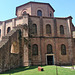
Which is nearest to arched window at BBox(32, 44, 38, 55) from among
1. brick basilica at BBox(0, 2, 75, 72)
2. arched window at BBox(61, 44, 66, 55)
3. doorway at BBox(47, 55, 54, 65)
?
brick basilica at BBox(0, 2, 75, 72)

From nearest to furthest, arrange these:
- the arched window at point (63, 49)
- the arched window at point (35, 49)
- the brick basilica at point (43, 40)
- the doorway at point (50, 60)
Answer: the brick basilica at point (43, 40)
the arched window at point (35, 49)
the doorway at point (50, 60)
the arched window at point (63, 49)

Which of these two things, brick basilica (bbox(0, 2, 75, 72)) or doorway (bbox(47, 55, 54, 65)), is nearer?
brick basilica (bbox(0, 2, 75, 72))

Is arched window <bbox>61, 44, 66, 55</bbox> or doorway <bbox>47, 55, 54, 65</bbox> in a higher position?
arched window <bbox>61, 44, 66, 55</bbox>

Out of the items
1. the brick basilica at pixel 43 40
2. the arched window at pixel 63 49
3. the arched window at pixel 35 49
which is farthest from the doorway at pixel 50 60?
the arched window at pixel 35 49

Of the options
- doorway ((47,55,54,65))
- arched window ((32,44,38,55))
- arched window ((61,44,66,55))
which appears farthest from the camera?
arched window ((61,44,66,55))

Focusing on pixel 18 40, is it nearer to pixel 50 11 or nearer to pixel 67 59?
pixel 67 59

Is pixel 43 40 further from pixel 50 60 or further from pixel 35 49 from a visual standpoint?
pixel 50 60

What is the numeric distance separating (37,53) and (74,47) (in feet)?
24.4

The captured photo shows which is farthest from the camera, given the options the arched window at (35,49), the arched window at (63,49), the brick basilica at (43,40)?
the arched window at (63,49)

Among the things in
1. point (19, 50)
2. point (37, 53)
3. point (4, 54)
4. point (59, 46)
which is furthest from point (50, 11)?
point (4, 54)

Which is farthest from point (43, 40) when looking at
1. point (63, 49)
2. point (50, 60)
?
point (63, 49)

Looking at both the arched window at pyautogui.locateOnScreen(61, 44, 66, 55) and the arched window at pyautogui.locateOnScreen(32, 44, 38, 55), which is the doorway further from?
the arched window at pyautogui.locateOnScreen(32, 44, 38, 55)

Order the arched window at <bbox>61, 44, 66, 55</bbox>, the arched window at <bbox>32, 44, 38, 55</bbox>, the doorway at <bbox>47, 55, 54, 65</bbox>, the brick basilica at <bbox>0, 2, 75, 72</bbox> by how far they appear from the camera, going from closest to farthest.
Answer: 1. the brick basilica at <bbox>0, 2, 75, 72</bbox>
2. the arched window at <bbox>32, 44, 38, 55</bbox>
3. the doorway at <bbox>47, 55, 54, 65</bbox>
4. the arched window at <bbox>61, 44, 66, 55</bbox>

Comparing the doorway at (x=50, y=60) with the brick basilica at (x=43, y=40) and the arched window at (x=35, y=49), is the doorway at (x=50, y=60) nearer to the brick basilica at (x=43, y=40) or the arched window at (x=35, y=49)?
the brick basilica at (x=43, y=40)
